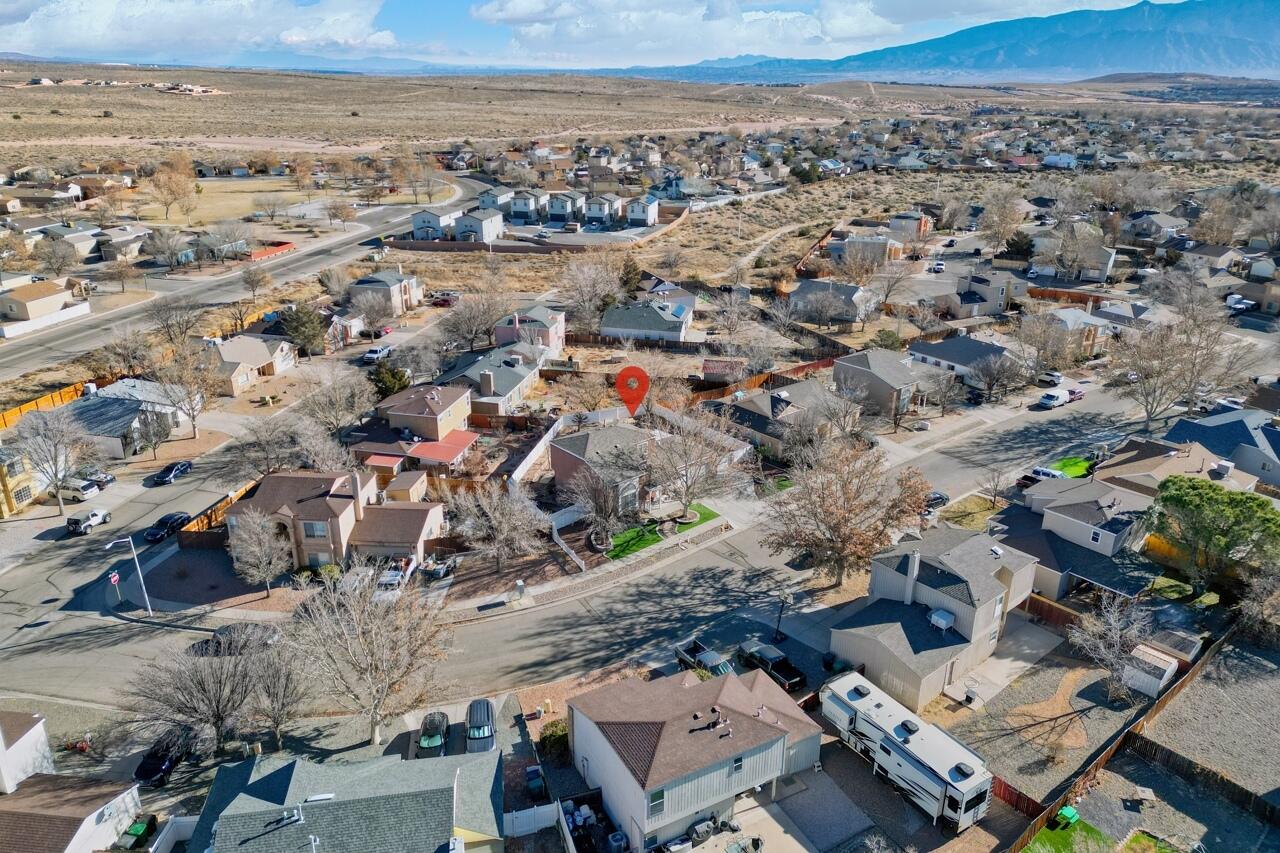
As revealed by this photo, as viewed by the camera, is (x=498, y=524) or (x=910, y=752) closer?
(x=910, y=752)

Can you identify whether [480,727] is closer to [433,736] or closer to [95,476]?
[433,736]

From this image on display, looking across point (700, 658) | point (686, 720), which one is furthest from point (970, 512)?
point (686, 720)

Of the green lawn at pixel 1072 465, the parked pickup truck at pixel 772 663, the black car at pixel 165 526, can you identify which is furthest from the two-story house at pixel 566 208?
the parked pickup truck at pixel 772 663

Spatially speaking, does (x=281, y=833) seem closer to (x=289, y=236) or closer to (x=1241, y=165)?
(x=289, y=236)

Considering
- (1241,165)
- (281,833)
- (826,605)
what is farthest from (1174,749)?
(1241,165)

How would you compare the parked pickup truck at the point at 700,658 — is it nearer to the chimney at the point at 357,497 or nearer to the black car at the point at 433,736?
the black car at the point at 433,736

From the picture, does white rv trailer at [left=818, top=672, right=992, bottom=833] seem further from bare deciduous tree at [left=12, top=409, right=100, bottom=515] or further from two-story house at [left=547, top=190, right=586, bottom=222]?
two-story house at [left=547, top=190, right=586, bottom=222]
